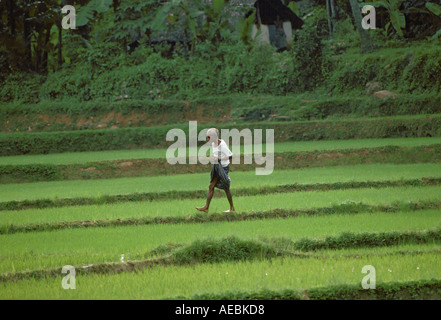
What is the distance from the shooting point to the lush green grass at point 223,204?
313 inches

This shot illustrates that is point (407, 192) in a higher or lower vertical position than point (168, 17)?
lower

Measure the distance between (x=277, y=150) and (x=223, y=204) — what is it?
15.7 feet

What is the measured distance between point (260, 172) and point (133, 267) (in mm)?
7142

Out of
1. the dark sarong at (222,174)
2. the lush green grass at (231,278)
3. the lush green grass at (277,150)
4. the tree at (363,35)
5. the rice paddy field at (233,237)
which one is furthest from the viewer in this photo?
the tree at (363,35)

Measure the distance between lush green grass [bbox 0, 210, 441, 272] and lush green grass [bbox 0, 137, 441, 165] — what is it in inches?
218

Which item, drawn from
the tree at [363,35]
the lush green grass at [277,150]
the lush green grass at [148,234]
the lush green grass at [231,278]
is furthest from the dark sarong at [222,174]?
the tree at [363,35]

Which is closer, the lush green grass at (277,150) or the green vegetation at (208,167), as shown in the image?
the green vegetation at (208,167)

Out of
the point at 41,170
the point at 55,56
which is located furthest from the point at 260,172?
the point at 55,56

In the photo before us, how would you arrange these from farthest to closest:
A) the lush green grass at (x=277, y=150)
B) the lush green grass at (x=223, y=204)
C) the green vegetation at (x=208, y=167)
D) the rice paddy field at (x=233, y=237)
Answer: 1. the lush green grass at (x=277, y=150)
2. the lush green grass at (x=223, y=204)
3. the green vegetation at (x=208, y=167)
4. the rice paddy field at (x=233, y=237)

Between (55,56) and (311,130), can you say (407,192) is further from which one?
(55,56)

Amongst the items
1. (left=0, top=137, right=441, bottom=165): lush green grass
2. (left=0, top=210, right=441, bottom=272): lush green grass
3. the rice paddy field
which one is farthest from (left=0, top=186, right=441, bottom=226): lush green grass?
(left=0, top=137, right=441, bottom=165): lush green grass

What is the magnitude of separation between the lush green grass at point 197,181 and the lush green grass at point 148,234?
2599mm

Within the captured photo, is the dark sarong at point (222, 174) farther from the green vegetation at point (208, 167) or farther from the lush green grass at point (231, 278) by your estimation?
the lush green grass at point (231, 278)

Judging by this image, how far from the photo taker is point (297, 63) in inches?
749
